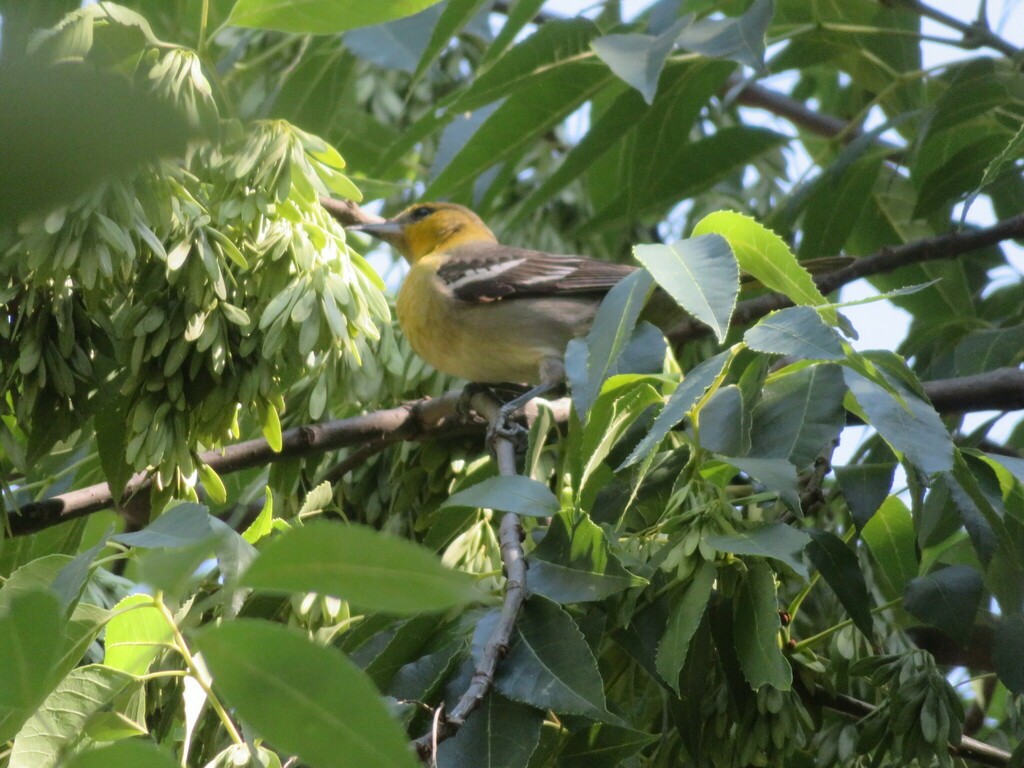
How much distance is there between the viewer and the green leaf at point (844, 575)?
212 cm

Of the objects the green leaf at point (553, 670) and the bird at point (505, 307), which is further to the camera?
the bird at point (505, 307)

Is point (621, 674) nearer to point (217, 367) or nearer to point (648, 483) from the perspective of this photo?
point (648, 483)

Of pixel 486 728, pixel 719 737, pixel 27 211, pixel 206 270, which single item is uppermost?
pixel 27 211

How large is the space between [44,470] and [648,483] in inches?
76.7

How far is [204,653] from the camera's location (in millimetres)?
842

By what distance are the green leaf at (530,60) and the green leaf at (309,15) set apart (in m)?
1.01

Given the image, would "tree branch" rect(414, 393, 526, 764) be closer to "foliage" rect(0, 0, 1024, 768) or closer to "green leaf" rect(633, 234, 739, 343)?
"foliage" rect(0, 0, 1024, 768)

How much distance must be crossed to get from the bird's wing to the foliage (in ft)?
2.17

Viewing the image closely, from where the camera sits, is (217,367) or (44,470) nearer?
(217,367)

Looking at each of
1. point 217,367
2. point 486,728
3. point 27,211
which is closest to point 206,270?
point 217,367

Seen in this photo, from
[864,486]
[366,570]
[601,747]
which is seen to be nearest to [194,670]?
[601,747]

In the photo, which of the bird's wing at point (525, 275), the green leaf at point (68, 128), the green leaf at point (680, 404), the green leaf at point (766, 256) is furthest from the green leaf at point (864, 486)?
the green leaf at point (68, 128)

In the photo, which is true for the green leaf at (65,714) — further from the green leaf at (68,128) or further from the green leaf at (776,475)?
the green leaf at (68,128)

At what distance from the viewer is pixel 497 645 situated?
1.65 meters
